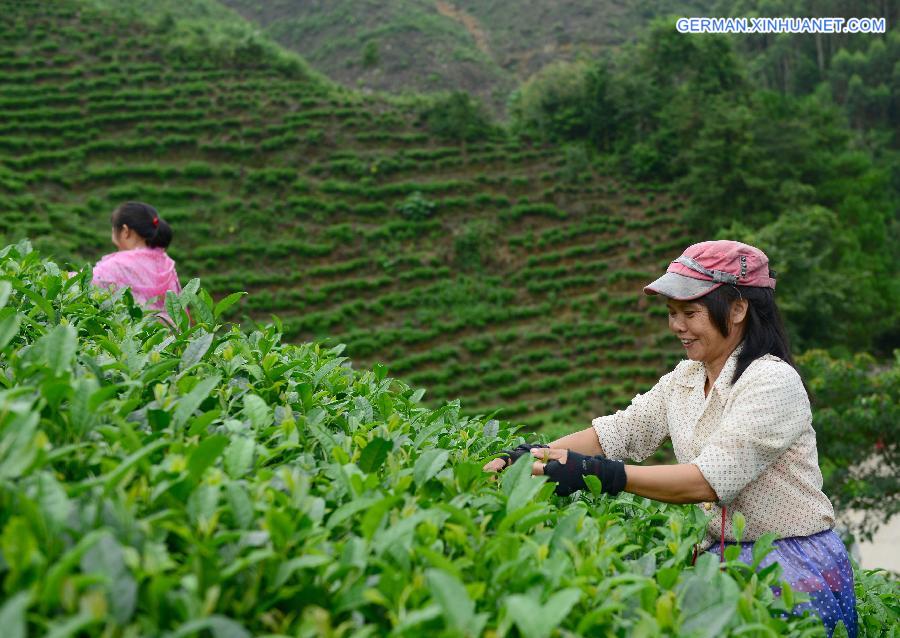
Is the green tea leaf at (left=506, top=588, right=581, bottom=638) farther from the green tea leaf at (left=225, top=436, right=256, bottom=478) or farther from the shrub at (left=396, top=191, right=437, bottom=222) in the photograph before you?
the shrub at (left=396, top=191, right=437, bottom=222)

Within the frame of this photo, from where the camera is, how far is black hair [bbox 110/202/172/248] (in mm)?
3127

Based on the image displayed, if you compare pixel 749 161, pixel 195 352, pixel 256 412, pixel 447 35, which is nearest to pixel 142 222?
pixel 195 352

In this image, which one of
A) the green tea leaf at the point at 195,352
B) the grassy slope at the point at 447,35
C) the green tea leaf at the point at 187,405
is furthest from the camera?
the grassy slope at the point at 447,35

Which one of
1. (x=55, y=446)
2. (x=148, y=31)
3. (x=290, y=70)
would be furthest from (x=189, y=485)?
(x=148, y=31)

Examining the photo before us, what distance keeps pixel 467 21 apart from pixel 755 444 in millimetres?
39441

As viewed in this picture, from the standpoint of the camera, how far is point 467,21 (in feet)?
125

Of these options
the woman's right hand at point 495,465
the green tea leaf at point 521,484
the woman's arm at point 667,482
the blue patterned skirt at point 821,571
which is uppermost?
the green tea leaf at point 521,484

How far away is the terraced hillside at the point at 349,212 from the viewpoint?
16.1 meters

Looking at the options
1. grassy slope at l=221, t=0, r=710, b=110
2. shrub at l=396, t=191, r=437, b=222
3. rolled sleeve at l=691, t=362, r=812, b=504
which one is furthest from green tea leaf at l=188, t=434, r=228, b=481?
grassy slope at l=221, t=0, r=710, b=110

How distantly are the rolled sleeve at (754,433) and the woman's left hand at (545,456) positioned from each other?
28 cm

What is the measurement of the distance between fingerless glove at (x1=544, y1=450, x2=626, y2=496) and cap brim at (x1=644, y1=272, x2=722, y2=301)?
42cm

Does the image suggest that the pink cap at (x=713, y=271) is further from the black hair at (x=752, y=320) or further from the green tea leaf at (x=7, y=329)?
the green tea leaf at (x=7, y=329)

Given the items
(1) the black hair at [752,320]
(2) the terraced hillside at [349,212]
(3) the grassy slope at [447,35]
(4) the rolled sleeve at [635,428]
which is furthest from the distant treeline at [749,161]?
(1) the black hair at [752,320]

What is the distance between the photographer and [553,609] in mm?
858
